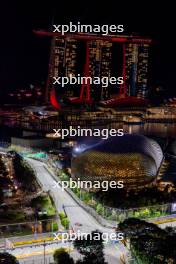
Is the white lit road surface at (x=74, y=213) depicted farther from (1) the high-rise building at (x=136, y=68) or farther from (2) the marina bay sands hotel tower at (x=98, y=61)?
(1) the high-rise building at (x=136, y=68)

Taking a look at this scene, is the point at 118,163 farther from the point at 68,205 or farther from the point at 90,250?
the point at 90,250

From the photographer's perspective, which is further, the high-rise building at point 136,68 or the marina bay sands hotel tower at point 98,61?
the high-rise building at point 136,68

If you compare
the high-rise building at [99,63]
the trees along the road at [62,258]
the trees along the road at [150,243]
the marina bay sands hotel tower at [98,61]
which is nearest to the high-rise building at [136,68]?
the marina bay sands hotel tower at [98,61]

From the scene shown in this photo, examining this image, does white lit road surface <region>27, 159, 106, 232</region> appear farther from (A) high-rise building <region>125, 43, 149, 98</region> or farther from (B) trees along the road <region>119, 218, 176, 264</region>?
(A) high-rise building <region>125, 43, 149, 98</region>

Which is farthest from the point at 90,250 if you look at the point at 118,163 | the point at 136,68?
the point at 136,68

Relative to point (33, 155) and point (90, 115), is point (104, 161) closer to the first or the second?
point (33, 155)

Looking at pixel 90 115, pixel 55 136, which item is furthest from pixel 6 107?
pixel 55 136

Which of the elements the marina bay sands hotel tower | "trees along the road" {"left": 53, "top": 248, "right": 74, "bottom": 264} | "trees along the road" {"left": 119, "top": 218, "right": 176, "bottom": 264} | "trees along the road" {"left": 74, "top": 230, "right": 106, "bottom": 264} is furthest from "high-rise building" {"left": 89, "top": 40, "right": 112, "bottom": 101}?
"trees along the road" {"left": 53, "top": 248, "right": 74, "bottom": 264}

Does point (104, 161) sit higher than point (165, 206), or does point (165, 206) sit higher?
point (104, 161)
